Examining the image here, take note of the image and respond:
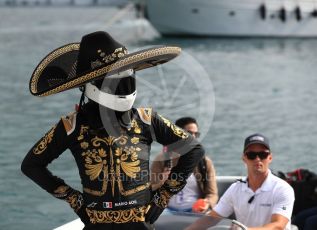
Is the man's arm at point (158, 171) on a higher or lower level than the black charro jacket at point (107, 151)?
lower

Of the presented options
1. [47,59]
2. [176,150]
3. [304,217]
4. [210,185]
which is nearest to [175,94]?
[210,185]

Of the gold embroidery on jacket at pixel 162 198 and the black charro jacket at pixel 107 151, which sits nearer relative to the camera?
the black charro jacket at pixel 107 151

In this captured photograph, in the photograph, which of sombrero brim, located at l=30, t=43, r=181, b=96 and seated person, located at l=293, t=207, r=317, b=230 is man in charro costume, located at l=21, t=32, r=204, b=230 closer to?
sombrero brim, located at l=30, t=43, r=181, b=96

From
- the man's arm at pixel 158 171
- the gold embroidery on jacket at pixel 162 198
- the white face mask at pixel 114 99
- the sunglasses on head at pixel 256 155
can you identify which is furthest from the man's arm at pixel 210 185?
the white face mask at pixel 114 99

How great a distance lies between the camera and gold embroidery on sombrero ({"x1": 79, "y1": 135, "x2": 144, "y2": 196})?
4.04 metres

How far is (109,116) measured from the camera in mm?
4051

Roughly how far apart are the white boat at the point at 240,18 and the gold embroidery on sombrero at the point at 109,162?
44.8 meters

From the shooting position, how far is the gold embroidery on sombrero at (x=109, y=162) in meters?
4.04

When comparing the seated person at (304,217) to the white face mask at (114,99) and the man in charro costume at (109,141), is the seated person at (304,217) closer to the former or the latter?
the man in charro costume at (109,141)

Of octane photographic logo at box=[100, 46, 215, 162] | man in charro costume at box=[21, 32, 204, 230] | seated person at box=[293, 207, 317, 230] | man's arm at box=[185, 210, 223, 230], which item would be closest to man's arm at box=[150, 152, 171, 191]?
seated person at box=[293, 207, 317, 230]

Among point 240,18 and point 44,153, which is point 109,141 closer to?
point 44,153

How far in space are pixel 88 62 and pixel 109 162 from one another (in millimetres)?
570

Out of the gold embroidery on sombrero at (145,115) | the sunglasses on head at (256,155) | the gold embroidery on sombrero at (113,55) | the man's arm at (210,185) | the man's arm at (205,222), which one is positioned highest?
the gold embroidery on sombrero at (113,55)

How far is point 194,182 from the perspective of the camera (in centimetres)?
718
